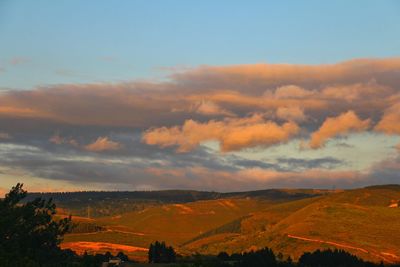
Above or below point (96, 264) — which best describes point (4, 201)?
above

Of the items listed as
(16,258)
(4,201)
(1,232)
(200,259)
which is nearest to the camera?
(200,259)

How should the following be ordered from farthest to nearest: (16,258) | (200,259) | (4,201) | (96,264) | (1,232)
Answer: (4,201)
(1,232)
(96,264)
(16,258)
(200,259)

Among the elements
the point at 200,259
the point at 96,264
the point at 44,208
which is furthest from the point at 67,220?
the point at 200,259

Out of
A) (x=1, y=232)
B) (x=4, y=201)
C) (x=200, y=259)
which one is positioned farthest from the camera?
(x=4, y=201)

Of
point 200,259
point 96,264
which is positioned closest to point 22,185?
point 96,264

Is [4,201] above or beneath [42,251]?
above

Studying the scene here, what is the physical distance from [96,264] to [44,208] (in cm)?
4215

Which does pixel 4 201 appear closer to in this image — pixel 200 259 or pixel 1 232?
pixel 1 232

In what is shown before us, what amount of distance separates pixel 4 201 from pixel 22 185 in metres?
5.15

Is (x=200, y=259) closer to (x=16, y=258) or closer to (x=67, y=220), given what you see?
(x=16, y=258)

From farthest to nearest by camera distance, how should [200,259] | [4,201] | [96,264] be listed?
[4,201] < [96,264] < [200,259]

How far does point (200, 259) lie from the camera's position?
63.1 m

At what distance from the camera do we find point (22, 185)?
430 ft

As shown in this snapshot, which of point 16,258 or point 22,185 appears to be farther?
point 22,185
